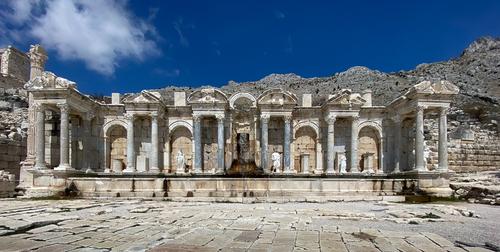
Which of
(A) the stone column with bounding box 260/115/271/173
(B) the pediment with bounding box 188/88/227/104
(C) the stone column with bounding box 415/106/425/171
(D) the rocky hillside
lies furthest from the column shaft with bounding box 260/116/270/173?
(D) the rocky hillside

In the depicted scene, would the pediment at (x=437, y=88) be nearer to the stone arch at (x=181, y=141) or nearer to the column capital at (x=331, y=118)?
the column capital at (x=331, y=118)

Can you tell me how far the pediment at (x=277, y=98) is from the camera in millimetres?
23500

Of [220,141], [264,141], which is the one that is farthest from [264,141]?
[220,141]

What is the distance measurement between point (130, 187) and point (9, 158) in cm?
1214

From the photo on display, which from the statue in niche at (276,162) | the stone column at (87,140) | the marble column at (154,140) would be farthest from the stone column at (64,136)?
the statue in niche at (276,162)

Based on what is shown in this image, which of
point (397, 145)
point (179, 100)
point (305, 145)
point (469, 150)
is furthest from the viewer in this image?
point (469, 150)

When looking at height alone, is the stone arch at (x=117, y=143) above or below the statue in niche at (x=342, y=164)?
above

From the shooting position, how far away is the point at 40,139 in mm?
18641

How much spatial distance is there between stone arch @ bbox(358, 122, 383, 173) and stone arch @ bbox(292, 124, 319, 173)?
3.01 metres

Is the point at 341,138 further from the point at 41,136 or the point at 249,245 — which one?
the point at 249,245

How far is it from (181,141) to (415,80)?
39.9 m

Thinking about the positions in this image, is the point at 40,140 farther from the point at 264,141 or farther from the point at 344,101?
the point at 344,101

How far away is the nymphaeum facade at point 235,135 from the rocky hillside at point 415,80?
1543cm

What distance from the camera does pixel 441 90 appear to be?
18734 mm
